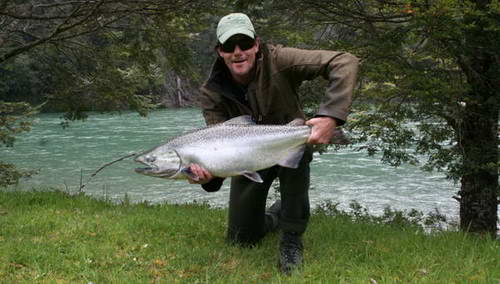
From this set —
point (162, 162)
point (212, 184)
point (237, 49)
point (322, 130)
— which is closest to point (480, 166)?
point (322, 130)

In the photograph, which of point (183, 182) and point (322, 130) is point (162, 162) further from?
point (183, 182)

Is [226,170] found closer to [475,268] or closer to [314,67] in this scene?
[314,67]

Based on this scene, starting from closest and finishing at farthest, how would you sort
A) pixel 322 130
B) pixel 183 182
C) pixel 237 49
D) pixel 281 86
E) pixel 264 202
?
pixel 322 130, pixel 237 49, pixel 281 86, pixel 264 202, pixel 183 182

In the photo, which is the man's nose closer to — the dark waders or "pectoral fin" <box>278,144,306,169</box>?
"pectoral fin" <box>278,144,306,169</box>

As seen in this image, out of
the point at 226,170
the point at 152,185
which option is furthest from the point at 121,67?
the point at 226,170

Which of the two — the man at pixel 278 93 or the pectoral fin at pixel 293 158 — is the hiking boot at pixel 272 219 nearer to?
the man at pixel 278 93

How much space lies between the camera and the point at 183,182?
14102 millimetres

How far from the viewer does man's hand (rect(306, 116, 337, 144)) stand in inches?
129

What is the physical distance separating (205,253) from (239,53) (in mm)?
1682

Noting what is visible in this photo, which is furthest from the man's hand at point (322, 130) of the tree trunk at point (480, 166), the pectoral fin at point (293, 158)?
the tree trunk at point (480, 166)

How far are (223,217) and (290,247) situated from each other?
80.1 inches

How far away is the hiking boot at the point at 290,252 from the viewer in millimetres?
3830

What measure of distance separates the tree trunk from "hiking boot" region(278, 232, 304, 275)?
2.73 meters

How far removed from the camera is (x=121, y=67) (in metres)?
9.93
